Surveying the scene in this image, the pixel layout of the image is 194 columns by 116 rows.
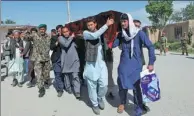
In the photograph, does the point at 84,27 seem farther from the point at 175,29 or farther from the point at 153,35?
the point at 153,35

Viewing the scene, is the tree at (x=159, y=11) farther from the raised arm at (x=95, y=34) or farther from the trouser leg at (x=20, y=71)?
the raised arm at (x=95, y=34)

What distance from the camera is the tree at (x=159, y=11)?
45.5 m

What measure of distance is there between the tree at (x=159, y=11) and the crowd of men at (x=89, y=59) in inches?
1473

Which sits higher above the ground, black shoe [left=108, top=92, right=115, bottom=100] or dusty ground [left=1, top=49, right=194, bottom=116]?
black shoe [left=108, top=92, right=115, bottom=100]

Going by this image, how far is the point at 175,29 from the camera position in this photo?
40281 millimetres

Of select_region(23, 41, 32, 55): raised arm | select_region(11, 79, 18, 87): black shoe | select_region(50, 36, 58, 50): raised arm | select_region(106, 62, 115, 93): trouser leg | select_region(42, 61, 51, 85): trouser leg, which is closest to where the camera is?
select_region(106, 62, 115, 93): trouser leg

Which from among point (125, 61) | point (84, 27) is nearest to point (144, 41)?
point (125, 61)

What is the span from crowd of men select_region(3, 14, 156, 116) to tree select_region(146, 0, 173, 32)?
37402 mm

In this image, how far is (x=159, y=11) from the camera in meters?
46.1

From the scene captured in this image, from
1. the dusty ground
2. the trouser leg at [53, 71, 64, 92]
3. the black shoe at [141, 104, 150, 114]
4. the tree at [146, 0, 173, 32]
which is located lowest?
the dusty ground

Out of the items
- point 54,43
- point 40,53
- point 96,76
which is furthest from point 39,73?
point 96,76

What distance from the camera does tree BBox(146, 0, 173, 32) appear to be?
45.5 m

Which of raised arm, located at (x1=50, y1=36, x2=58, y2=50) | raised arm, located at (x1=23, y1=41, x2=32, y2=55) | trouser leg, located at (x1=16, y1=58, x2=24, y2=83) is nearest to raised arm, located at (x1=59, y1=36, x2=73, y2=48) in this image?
raised arm, located at (x1=50, y1=36, x2=58, y2=50)

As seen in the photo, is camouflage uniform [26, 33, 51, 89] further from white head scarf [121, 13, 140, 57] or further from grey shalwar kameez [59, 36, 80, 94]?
white head scarf [121, 13, 140, 57]
